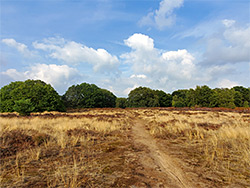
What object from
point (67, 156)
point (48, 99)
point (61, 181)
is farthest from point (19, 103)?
point (61, 181)

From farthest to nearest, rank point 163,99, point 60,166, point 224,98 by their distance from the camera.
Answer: point 163,99
point 224,98
point 60,166

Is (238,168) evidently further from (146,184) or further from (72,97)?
(72,97)

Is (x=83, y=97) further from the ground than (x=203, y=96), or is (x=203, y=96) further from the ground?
(x=203, y=96)

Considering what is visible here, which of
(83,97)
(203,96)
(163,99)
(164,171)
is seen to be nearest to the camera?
(164,171)

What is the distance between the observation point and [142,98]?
7375 cm

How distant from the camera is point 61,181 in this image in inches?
142

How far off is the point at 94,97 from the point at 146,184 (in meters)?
63.5

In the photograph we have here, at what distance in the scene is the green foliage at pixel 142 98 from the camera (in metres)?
71.8

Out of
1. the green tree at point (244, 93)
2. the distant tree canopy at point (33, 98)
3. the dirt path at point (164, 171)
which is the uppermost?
the green tree at point (244, 93)

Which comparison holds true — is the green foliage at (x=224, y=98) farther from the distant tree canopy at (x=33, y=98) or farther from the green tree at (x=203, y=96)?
the distant tree canopy at (x=33, y=98)

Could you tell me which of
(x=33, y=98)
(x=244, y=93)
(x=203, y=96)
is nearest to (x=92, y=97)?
(x=33, y=98)

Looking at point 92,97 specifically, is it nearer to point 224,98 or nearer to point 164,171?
point 224,98

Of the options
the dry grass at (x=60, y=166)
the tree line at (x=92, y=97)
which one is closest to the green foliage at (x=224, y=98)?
the tree line at (x=92, y=97)

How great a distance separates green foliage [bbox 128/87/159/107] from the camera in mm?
71812
